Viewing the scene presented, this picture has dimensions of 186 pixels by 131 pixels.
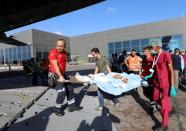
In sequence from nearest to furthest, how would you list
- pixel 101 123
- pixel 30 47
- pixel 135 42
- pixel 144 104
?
Answer: 1. pixel 101 123
2. pixel 144 104
3. pixel 135 42
4. pixel 30 47

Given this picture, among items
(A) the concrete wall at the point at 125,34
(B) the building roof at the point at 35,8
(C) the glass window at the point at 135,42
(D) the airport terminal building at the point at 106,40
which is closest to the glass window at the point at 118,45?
(D) the airport terminal building at the point at 106,40

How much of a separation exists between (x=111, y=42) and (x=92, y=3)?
55370 millimetres

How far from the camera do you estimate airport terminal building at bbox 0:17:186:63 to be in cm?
5975

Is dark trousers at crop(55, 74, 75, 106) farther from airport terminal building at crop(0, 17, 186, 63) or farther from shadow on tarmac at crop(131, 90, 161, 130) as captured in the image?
airport terminal building at crop(0, 17, 186, 63)

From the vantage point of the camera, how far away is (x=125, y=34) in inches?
2739

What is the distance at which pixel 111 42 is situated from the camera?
72625mm

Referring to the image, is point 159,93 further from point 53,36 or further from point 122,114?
point 53,36

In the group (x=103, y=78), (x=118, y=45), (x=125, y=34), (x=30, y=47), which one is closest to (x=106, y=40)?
(x=118, y=45)

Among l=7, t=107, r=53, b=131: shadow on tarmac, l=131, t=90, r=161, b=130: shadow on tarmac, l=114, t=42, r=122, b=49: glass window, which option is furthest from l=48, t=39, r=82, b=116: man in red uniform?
l=114, t=42, r=122, b=49: glass window

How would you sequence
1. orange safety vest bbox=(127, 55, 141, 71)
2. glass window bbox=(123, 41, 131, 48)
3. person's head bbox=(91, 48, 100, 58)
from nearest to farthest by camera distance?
person's head bbox=(91, 48, 100, 58), orange safety vest bbox=(127, 55, 141, 71), glass window bbox=(123, 41, 131, 48)

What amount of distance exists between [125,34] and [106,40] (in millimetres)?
5766

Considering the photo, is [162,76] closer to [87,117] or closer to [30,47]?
[87,117]

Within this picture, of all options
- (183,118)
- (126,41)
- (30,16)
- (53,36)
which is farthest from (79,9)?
(53,36)

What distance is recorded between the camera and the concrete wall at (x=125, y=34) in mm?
59656
